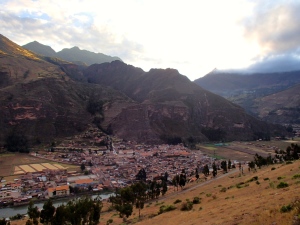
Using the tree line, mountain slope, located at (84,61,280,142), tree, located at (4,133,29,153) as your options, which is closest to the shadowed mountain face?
mountain slope, located at (84,61,280,142)

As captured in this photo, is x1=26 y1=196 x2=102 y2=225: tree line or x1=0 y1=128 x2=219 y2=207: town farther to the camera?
x1=0 y1=128 x2=219 y2=207: town

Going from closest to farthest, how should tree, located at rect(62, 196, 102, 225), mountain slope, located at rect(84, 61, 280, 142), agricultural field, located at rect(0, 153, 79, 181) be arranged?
tree, located at rect(62, 196, 102, 225) < agricultural field, located at rect(0, 153, 79, 181) < mountain slope, located at rect(84, 61, 280, 142)

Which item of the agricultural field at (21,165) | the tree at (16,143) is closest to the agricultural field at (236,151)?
the agricultural field at (21,165)

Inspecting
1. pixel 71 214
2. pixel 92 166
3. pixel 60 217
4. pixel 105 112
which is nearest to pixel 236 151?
pixel 92 166

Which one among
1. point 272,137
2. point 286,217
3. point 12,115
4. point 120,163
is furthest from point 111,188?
point 272,137

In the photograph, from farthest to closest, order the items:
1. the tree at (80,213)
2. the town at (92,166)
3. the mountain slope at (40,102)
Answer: the mountain slope at (40,102) → the town at (92,166) → the tree at (80,213)

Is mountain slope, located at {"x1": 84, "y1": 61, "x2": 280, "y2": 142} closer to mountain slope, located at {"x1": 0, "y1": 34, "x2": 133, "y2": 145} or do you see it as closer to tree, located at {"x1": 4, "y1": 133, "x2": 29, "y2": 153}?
mountain slope, located at {"x1": 0, "y1": 34, "x2": 133, "y2": 145}

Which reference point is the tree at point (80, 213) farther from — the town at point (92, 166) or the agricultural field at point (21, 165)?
the agricultural field at point (21, 165)

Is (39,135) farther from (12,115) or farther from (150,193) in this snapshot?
(150,193)
